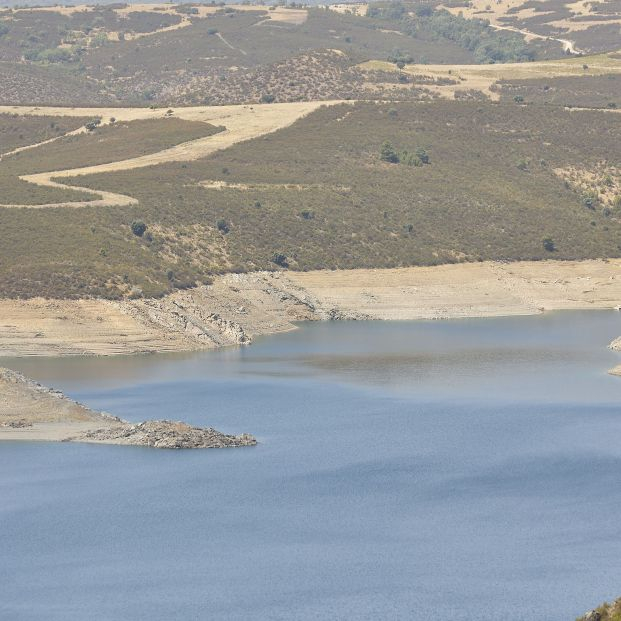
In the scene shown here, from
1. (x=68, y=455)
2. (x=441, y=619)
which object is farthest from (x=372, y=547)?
(x=68, y=455)

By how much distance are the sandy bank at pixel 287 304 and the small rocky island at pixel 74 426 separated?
86.8 ft

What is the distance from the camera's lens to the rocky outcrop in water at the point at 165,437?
85.2 metres

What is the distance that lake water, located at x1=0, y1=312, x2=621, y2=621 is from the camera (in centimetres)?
6316

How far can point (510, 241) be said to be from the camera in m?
163

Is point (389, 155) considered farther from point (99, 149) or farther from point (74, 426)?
point (74, 426)

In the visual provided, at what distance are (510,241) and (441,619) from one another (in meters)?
105

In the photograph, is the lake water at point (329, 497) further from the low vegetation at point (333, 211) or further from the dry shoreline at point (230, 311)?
the low vegetation at point (333, 211)

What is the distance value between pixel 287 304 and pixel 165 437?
55077 mm

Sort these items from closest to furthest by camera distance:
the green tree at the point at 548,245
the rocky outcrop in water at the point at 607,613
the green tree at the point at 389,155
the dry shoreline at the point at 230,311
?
the rocky outcrop in water at the point at 607,613, the dry shoreline at the point at 230,311, the green tree at the point at 548,245, the green tree at the point at 389,155

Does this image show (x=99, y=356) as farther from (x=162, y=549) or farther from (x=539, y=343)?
(x=162, y=549)

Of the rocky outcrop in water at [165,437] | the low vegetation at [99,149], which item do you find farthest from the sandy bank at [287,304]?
the low vegetation at [99,149]

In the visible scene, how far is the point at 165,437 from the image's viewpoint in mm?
85188

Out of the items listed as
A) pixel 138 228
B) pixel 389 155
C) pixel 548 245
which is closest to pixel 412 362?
pixel 138 228

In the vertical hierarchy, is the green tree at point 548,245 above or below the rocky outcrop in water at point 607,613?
below
